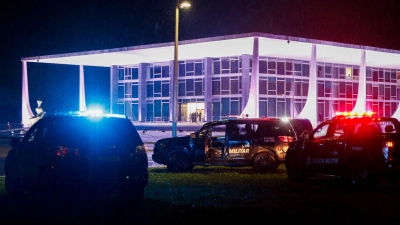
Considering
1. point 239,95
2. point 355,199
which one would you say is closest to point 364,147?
point 355,199

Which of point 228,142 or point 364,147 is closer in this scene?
point 364,147

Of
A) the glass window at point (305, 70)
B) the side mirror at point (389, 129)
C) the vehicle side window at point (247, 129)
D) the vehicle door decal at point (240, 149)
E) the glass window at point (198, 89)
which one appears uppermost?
the glass window at point (305, 70)

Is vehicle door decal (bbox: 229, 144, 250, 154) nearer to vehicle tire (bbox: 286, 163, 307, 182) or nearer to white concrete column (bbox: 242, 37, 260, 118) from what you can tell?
vehicle tire (bbox: 286, 163, 307, 182)

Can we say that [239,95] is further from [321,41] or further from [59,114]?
[59,114]

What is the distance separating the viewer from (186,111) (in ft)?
201

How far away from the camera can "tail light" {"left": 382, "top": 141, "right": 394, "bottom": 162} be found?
13164 mm

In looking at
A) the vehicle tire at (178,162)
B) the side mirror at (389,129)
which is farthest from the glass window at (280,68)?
the side mirror at (389,129)

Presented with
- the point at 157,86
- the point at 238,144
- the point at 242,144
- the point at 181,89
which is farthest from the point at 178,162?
the point at 157,86

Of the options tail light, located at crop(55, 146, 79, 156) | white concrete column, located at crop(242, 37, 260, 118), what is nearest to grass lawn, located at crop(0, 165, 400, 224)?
tail light, located at crop(55, 146, 79, 156)

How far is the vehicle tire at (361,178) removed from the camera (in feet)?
44.7

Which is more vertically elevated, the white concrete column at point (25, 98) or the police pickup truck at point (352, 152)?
the white concrete column at point (25, 98)

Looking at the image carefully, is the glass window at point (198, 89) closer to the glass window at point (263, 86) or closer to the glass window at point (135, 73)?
the glass window at point (263, 86)

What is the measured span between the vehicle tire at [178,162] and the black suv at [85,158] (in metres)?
7.31

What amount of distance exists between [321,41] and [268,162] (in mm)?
33203
